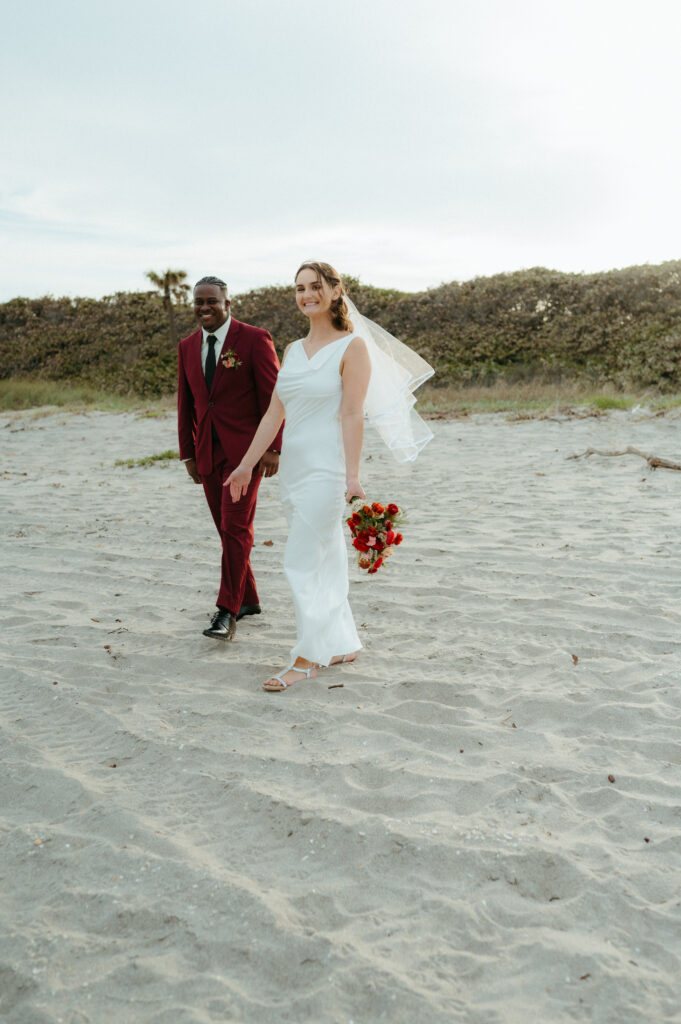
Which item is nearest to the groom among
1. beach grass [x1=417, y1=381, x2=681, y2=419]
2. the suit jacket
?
the suit jacket

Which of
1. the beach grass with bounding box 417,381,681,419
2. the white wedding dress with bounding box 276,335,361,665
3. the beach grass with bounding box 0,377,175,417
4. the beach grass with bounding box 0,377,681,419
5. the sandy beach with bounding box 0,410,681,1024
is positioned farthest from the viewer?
the beach grass with bounding box 0,377,175,417

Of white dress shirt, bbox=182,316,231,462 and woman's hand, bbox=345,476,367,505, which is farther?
white dress shirt, bbox=182,316,231,462

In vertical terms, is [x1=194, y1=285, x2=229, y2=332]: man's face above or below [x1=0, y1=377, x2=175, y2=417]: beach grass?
above

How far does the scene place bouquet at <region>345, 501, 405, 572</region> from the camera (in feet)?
14.3

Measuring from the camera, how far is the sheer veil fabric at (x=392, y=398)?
4.82 m

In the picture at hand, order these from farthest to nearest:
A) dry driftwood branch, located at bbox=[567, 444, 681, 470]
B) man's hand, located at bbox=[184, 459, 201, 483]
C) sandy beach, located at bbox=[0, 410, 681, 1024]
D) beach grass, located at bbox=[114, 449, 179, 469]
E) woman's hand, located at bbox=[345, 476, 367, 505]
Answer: beach grass, located at bbox=[114, 449, 179, 469] → dry driftwood branch, located at bbox=[567, 444, 681, 470] → man's hand, located at bbox=[184, 459, 201, 483] → woman's hand, located at bbox=[345, 476, 367, 505] → sandy beach, located at bbox=[0, 410, 681, 1024]

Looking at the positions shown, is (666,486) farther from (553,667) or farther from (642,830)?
(642,830)

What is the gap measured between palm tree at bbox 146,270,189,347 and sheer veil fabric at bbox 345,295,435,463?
2277 cm

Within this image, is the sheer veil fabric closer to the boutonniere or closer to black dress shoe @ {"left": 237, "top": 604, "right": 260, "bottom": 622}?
the boutonniere

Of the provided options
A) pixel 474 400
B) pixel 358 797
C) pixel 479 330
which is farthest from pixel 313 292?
pixel 479 330

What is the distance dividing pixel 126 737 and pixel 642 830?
7.87ft

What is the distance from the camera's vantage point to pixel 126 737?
3986mm

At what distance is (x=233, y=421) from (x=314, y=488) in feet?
3.39

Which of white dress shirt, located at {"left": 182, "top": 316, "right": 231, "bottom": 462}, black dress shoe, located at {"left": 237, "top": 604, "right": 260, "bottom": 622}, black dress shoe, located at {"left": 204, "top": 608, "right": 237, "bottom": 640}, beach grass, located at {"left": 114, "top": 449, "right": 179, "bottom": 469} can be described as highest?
white dress shirt, located at {"left": 182, "top": 316, "right": 231, "bottom": 462}
